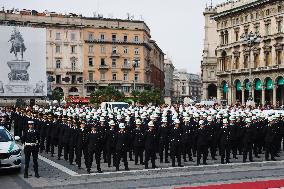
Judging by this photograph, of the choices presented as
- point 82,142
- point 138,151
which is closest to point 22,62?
point 138,151

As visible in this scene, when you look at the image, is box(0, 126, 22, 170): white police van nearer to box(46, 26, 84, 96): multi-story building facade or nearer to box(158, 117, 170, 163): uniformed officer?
box(158, 117, 170, 163): uniformed officer

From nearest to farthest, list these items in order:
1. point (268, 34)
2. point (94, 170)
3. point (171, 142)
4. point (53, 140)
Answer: point (94, 170) < point (171, 142) < point (53, 140) < point (268, 34)

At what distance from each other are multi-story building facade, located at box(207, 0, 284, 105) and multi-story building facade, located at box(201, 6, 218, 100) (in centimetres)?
1679

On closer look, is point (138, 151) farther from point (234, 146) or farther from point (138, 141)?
point (234, 146)

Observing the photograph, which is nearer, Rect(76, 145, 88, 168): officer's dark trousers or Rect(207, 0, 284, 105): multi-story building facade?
Answer: Rect(76, 145, 88, 168): officer's dark trousers

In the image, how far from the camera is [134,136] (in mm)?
18828

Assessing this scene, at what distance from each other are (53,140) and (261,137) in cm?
883

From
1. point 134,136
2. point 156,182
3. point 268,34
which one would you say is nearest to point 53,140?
point 134,136

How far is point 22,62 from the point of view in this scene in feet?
138

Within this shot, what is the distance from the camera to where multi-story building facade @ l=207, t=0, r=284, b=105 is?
6412 centimetres

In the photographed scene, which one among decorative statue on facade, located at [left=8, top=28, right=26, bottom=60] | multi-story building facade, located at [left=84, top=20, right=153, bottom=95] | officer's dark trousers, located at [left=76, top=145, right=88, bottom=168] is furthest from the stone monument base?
multi-story building facade, located at [left=84, top=20, right=153, bottom=95]

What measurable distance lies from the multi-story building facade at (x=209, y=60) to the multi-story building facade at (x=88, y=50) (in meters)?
13.6

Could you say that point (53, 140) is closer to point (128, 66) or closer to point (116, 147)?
point (116, 147)

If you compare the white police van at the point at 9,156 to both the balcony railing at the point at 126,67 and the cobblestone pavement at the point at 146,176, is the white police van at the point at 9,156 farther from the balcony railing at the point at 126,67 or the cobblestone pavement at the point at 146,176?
the balcony railing at the point at 126,67
